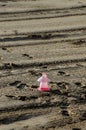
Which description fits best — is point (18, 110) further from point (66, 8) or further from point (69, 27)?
point (66, 8)

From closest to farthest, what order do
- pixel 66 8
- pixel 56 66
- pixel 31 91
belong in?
pixel 31 91 < pixel 56 66 < pixel 66 8

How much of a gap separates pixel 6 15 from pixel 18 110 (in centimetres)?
443

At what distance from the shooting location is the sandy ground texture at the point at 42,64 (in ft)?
15.2

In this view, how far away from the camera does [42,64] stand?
6.16 m

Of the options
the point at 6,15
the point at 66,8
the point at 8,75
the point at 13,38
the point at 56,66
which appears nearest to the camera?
the point at 8,75

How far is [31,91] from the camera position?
17.1ft

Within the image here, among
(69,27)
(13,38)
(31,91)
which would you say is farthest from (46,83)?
(69,27)

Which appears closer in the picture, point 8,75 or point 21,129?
point 21,129

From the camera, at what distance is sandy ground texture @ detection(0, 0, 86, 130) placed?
4.62m

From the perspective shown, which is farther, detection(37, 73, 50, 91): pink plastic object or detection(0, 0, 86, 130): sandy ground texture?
detection(37, 73, 50, 91): pink plastic object

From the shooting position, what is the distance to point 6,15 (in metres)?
8.92

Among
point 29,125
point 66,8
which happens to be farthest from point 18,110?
point 66,8

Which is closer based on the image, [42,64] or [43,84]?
[43,84]

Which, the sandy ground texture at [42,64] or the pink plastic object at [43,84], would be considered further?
the pink plastic object at [43,84]
